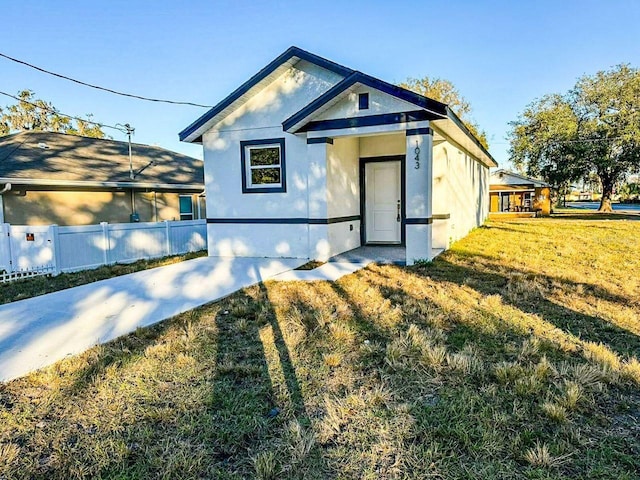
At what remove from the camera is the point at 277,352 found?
4.24 m

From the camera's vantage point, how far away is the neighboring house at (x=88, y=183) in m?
13.3

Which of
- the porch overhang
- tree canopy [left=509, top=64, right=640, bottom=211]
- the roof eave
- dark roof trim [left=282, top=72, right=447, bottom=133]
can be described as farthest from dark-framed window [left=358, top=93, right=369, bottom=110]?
tree canopy [left=509, top=64, right=640, bottom=211]

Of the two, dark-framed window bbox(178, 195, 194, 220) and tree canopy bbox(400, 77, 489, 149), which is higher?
tree canopy bbox(400, 77, 489, 149)

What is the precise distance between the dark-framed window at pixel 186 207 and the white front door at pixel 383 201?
10.2 meters

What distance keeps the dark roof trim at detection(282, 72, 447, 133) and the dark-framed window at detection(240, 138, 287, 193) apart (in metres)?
1.26

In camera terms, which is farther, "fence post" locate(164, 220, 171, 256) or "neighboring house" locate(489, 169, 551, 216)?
"neighboring house" locate(489, 169, 551, 216)

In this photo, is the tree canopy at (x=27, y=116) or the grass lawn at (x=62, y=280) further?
the tree canopy at (x=27, y=116)

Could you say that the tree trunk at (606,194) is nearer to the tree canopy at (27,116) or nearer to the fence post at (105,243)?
the fence post at (105,243)

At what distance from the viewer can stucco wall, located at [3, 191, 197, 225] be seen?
13.1 meters

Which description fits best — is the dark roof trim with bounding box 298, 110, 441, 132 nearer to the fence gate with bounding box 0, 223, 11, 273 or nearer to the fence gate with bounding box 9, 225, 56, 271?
Answer: the fence gate with bounding box 9, 225, 56, 271

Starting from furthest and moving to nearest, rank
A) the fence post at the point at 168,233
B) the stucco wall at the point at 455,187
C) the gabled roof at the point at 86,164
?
the gabled roof at the point at 86,164 < the fence post at the point at 168,233 < the stucco wall at the point at 455,187

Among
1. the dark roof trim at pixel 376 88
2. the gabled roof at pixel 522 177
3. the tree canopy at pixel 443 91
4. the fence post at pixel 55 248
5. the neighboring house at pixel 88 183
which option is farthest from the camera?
the tree canopy at pixel 443 91

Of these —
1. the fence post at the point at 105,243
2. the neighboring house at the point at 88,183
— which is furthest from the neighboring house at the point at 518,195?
the fence post at the point at 105,243

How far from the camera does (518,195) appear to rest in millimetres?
34750
